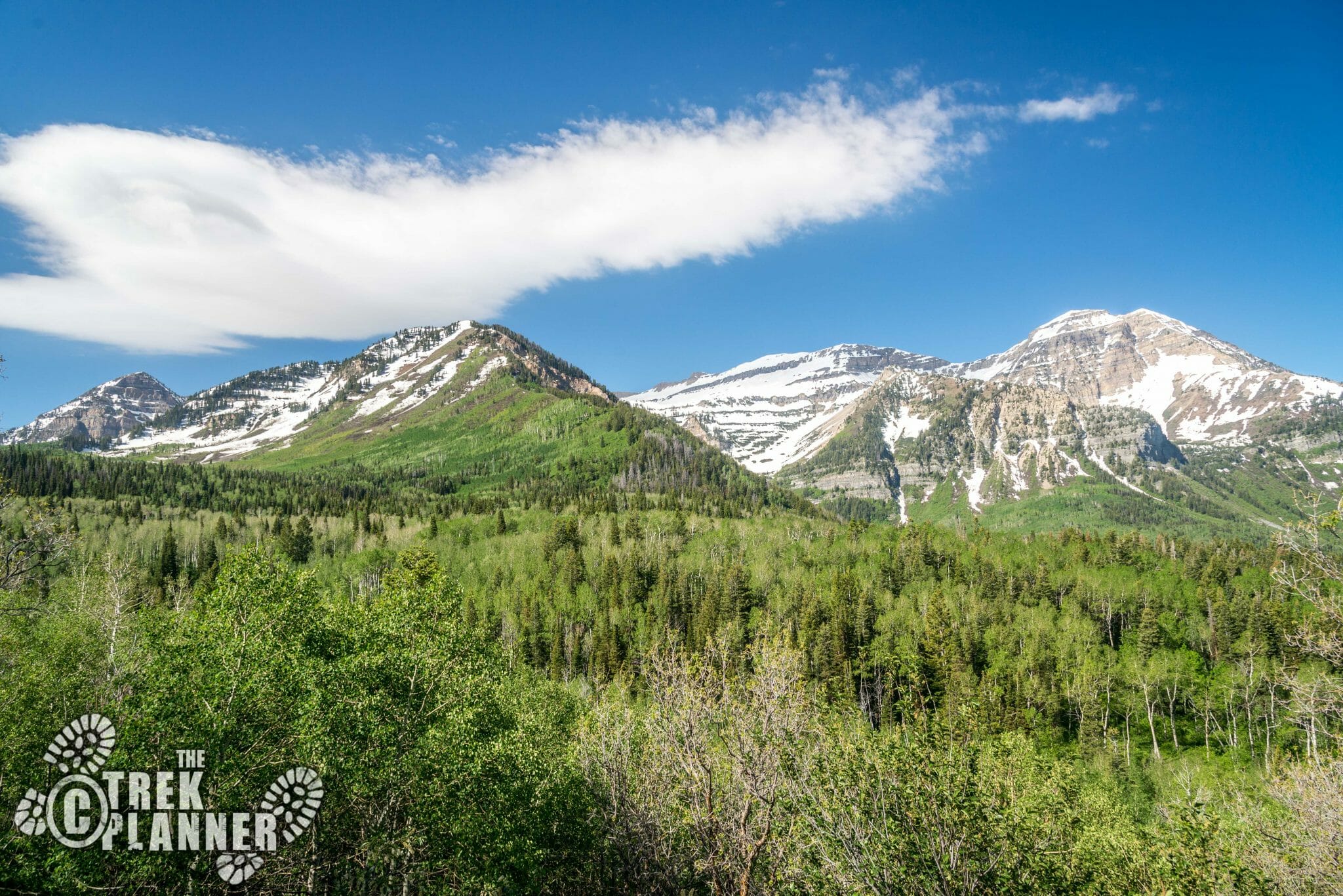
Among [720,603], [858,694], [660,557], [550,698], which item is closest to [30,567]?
[550,698]

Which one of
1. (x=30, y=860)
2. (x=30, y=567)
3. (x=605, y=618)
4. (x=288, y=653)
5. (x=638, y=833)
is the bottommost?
(x=605, y=618)

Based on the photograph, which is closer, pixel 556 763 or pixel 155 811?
pixel 155 811

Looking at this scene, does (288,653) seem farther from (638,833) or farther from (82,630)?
(82,630)

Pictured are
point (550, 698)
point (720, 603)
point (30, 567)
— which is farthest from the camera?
point (720, 603)

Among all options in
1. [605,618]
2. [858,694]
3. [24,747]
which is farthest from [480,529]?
[24,747]

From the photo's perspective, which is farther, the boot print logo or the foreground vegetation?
the boot print logo

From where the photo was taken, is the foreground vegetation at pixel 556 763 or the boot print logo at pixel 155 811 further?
the boot print logo at pixel 155 811

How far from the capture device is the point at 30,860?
16.7m

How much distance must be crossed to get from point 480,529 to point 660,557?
6556 centimetres

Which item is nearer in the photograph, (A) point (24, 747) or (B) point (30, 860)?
(B) point (30, 860)

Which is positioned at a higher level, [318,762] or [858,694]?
[318,762]

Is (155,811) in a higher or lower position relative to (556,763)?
higher

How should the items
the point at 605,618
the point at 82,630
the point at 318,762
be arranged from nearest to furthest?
1. the point at 318,762
2. the point at 82,630
3. the point at 605,618

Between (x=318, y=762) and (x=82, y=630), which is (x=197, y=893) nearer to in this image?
(x=318, y=762)
